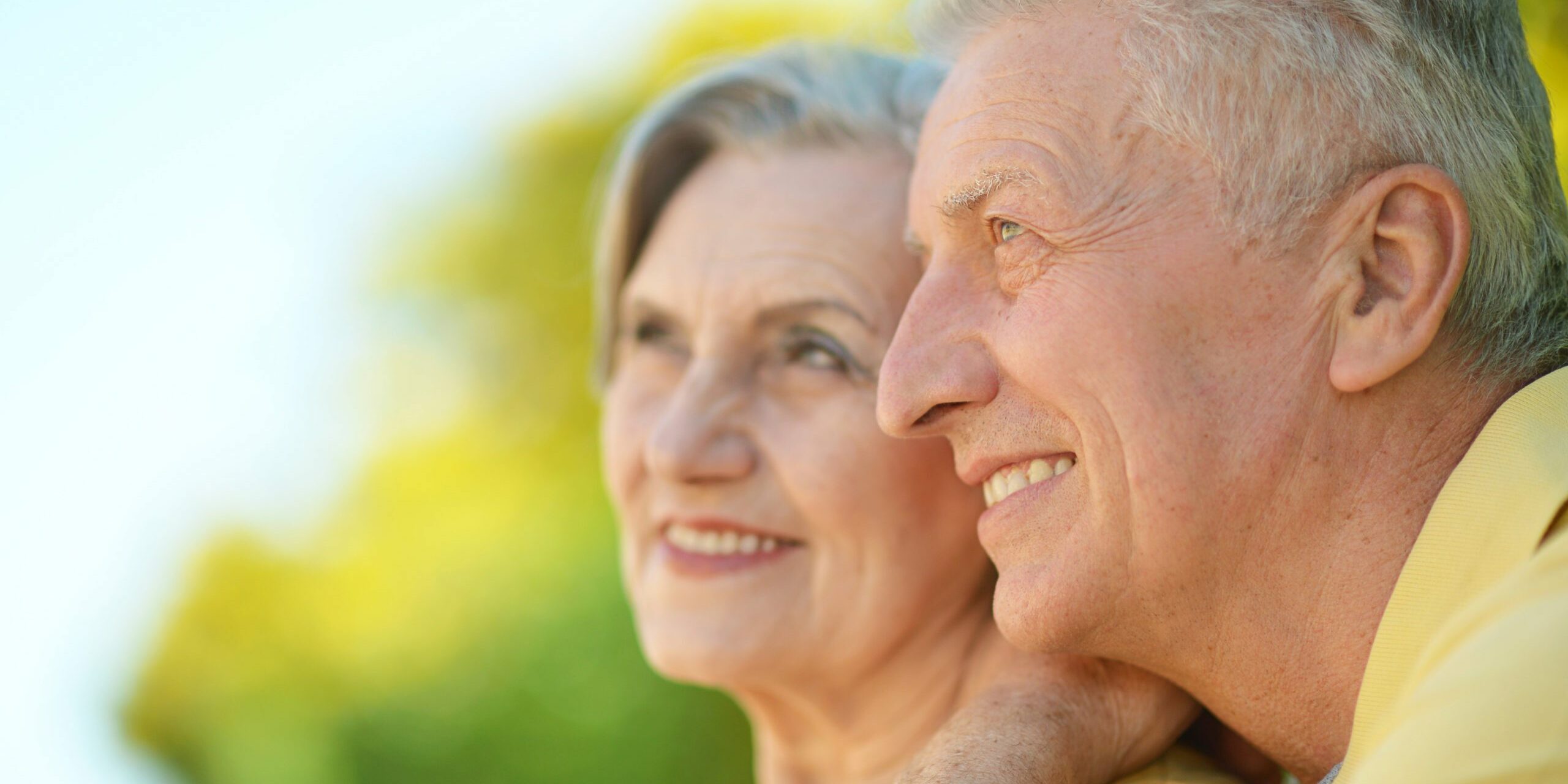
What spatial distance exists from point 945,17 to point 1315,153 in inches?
28.7

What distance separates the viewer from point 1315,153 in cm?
196

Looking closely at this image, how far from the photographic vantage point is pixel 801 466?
282 centimetres

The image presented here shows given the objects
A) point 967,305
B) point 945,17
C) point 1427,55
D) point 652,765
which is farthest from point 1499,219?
point 652,765

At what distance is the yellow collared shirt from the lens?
1404 millimetres

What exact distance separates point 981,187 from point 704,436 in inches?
36.8

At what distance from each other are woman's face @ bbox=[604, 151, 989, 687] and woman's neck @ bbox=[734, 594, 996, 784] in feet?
0.11

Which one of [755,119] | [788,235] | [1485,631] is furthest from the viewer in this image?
[755,119]

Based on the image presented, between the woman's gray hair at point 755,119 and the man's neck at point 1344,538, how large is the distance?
1263 mm

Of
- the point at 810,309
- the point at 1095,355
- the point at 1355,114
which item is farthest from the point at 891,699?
the point at 1355,114

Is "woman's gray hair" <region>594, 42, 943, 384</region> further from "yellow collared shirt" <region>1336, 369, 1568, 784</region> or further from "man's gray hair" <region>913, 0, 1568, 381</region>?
"yellow collared shirt" <region>1336, 369, 1568, 784</region>

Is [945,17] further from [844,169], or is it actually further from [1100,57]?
[844,169]

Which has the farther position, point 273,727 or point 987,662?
point 273,727

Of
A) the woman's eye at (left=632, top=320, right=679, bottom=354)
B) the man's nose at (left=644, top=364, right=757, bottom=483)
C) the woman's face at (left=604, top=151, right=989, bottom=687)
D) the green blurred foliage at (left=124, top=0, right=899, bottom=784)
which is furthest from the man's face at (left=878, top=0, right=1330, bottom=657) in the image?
the green blurred foliage at (left=124, top=0, right=899, bottom=784)

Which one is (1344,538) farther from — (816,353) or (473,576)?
(473,576)
